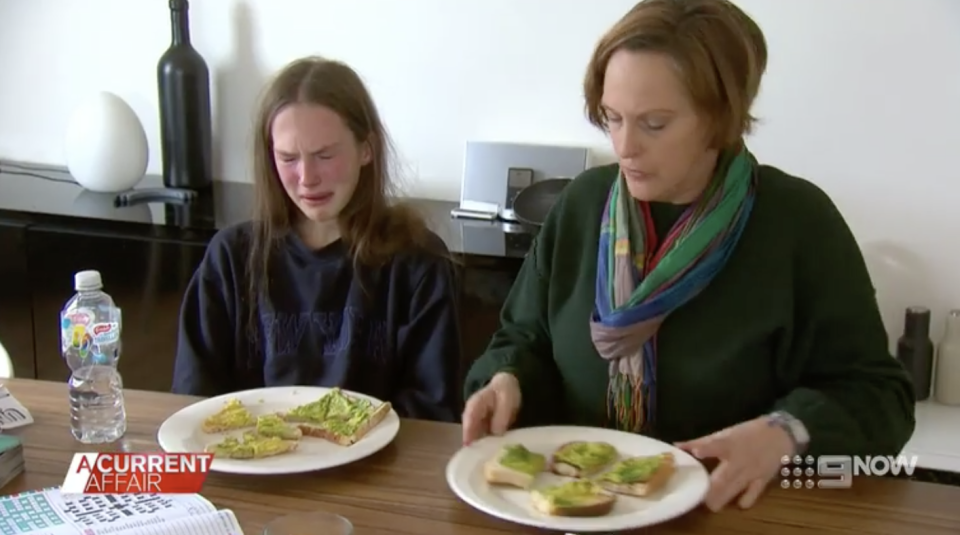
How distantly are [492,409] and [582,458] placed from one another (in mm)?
157

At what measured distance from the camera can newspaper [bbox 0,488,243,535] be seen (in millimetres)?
1115

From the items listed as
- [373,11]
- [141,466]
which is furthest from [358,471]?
[373,11]

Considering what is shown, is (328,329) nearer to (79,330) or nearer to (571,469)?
(79,330)

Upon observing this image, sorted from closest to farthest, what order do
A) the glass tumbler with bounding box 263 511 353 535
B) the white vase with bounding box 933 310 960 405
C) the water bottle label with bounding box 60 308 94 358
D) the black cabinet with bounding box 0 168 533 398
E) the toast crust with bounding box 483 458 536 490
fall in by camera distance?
the glass tumbler with bounding box 263 511 353 535 < the toast crust with bounding box 483 458 536 490 < the water bottle label with bounding box 60 308 94 358 < the white vase with bounding box 933 310 960 405 < the black cabinet with bounding box 0 168 533 398

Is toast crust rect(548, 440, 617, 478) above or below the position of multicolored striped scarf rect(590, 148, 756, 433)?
below

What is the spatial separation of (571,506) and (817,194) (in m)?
0.57

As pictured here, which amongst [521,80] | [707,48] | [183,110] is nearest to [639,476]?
[707,48]

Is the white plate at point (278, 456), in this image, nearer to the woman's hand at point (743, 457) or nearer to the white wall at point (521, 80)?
the woman's hand at point (743, 457)

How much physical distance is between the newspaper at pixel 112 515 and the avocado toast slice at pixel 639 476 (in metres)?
0.41

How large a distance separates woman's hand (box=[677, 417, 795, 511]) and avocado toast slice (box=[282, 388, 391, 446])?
393 mm

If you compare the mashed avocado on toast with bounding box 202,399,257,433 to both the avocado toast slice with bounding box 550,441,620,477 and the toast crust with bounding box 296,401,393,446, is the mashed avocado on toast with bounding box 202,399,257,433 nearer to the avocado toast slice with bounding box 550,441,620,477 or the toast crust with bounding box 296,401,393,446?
the toast crust with bounding box 296,401,393,446

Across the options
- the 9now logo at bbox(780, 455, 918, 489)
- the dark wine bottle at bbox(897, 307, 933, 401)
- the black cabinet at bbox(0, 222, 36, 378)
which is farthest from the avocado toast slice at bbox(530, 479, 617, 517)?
the black cabinet at bbox(0, 222, 36, 378)

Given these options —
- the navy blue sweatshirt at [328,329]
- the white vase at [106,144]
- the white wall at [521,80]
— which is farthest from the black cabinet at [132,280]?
the navy blue sweatshirt at [328,329]

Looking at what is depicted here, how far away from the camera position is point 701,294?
1.40 m
